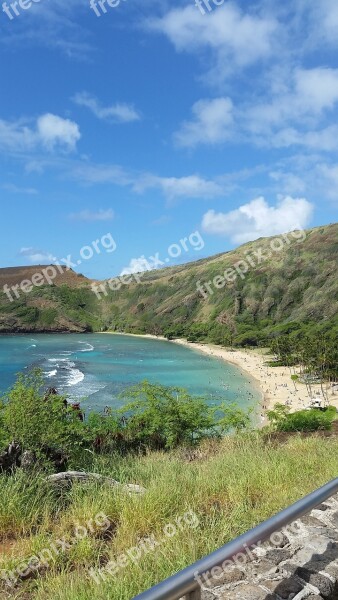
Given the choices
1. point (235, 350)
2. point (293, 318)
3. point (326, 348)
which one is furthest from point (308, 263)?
point (326, 348)

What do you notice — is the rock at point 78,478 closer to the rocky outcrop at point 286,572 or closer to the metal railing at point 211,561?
the rocky outcrop at point 286,572

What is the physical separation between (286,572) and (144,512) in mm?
2080

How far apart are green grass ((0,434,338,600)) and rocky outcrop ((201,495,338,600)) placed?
0.57 meters

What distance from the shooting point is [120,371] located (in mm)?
90312

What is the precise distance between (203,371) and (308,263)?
10423cm

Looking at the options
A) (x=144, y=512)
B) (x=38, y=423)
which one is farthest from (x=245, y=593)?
(x=38, y=423)

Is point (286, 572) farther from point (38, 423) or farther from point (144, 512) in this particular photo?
point (38, 423)

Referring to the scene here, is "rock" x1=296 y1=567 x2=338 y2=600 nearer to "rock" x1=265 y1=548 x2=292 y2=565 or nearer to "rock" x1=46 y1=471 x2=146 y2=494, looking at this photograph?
"rock" x1=265 y1=548 x2=292 y2=565

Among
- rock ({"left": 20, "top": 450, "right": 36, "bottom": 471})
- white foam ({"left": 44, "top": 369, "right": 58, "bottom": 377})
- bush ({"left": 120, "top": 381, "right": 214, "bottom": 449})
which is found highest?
rock ({"left": 20, "top": 450, "right": 36, "bottom": 471})

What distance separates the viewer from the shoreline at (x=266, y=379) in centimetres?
6090

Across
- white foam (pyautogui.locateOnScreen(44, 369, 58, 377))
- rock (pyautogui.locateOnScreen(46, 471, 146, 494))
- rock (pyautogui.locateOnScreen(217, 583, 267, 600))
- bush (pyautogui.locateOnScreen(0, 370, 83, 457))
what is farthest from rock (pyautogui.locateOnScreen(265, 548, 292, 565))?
white foam (pyautogui.locateOnScreen(44, 369, 58, 377))

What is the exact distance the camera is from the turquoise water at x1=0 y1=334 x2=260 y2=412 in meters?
65.7

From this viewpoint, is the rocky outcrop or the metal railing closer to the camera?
the metal railing

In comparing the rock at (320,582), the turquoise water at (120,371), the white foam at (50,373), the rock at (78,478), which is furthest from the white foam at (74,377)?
the rock at (320,582)
